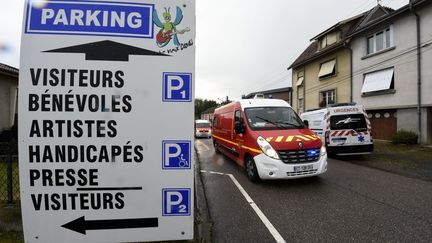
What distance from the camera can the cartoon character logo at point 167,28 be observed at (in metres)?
1.88

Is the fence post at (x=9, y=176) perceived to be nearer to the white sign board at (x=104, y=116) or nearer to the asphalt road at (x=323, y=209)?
the white sign board at (x=104, y=116)

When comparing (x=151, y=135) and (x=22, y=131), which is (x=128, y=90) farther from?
(x=22, y=131)

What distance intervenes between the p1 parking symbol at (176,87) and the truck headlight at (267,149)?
13.9ft

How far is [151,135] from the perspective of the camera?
6.10 feet

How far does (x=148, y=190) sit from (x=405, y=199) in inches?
216

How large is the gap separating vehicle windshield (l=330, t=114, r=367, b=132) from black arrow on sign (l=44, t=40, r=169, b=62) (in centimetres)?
994

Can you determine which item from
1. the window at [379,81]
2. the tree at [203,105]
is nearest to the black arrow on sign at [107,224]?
the window at [379,81]

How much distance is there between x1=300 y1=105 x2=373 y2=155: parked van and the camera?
9859 mm

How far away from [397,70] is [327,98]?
695cm

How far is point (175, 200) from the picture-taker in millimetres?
1938

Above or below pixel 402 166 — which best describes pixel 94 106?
above

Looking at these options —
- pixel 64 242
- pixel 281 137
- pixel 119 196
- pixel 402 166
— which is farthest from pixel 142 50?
pixel 402 166

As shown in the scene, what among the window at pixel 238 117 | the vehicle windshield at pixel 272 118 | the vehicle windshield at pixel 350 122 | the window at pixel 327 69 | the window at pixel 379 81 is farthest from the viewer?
the window at pixel 327 69

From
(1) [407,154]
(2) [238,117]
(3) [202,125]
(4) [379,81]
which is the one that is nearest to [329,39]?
(4) [379,81]
